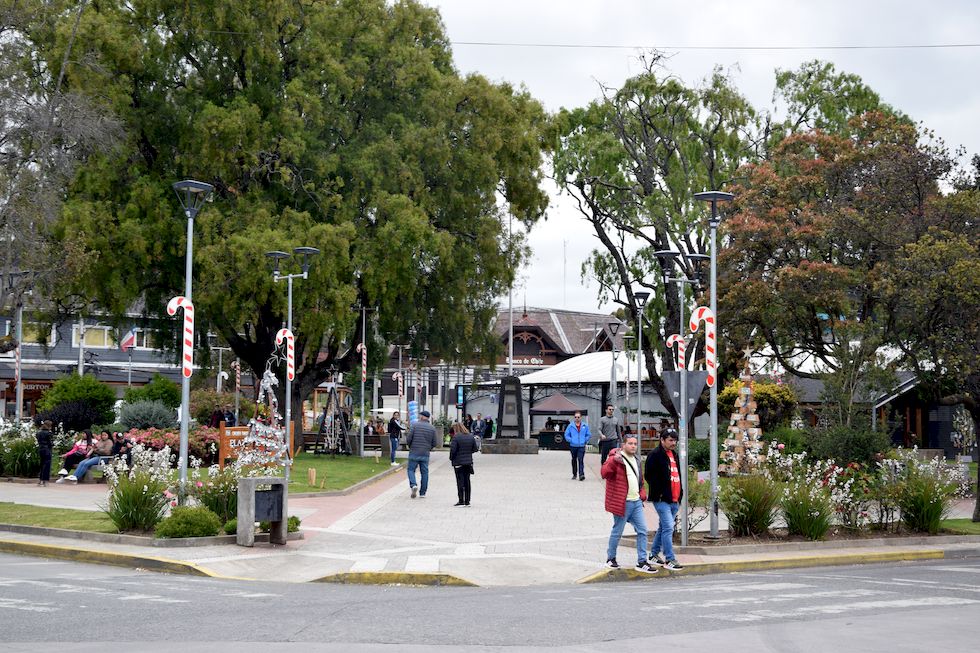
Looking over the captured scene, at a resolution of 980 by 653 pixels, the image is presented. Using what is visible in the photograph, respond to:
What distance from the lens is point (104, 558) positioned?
613 inches

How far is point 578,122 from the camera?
4691 centimetres

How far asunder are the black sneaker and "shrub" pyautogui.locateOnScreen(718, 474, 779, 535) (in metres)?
3.21

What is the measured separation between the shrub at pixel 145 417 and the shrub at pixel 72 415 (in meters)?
2.16

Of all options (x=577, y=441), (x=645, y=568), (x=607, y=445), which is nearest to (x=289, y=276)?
(x=577, y=441)

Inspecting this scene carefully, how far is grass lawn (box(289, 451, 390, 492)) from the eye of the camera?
27594 mm

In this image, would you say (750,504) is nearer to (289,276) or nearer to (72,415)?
(289,276)

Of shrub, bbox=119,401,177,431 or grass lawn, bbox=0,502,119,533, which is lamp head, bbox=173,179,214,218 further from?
shrub, bbox=119,401,177,431

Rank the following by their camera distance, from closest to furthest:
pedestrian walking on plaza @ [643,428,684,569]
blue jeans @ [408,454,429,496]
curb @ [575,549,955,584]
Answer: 1. curb @ [575,549,955,584]
2. pedestrian walking on plaza @ [643,428,684,569]
3. blue jeans @ [408,454,429,496]

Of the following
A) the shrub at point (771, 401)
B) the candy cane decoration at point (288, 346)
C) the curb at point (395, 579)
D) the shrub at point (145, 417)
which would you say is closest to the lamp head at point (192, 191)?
the curb at point (395, 579)

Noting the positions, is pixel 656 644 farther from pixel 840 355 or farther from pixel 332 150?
pixel 332 150

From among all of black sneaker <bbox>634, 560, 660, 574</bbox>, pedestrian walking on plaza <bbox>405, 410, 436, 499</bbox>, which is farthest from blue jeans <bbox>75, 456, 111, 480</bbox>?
black sneaker <bbox>634, 560, 660, 574</bbox>

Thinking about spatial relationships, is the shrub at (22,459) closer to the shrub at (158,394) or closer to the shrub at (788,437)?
the shrub at (158,394)

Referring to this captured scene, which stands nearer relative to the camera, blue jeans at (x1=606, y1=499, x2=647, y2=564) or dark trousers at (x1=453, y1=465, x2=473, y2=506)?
blue jeans at (x1=606, y1=499, x2=647, y2=564)

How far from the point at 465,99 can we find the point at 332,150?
527cm
